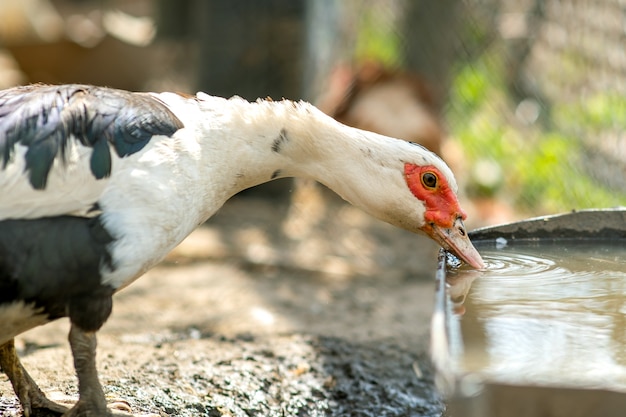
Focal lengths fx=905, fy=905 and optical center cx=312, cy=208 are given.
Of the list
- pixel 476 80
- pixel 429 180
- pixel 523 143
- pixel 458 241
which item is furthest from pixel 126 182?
pixel 476 80

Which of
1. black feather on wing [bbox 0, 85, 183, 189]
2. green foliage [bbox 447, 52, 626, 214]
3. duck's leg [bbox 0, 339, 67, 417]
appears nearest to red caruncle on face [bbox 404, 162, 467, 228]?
black feather on wing [bbox 0, 85, 183, 189]

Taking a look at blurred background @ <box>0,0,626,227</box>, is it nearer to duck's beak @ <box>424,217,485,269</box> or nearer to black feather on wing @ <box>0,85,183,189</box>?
duck's beak @ <box>424,217,485,269</box>

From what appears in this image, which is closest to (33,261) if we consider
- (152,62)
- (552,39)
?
(552,39)

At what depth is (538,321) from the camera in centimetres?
267

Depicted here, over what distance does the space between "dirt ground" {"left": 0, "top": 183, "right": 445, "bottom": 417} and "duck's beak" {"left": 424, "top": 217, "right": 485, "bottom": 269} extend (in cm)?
79

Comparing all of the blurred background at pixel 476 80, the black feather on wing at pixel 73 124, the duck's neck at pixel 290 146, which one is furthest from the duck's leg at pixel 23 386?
the blurred background at pixel 476 80

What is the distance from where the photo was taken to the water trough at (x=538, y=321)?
1985 mm

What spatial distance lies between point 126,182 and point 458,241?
49.0 inches

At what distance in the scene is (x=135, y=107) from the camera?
3.11 metres

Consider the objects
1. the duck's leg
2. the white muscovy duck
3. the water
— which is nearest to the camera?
the water

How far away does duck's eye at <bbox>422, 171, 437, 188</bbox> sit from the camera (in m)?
3.35

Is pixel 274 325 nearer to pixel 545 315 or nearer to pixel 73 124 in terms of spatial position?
pixel 73 124

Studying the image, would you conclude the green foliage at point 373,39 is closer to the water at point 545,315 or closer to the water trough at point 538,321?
the water trough at point 538,321

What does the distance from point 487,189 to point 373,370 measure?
3.66 metres
